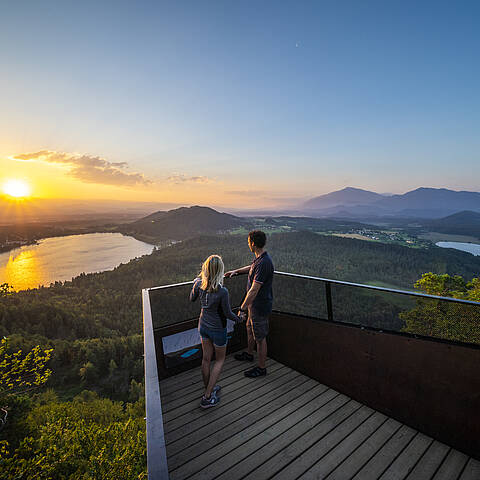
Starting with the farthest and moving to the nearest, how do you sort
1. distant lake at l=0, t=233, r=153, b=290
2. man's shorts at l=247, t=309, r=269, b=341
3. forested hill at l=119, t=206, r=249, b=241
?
forested hill at l=119, t=206, r=249, b=241 < distant lake at l=0, t=233, r=153, b=290 < man's shorts at l=247, t=309, r=269, b=341

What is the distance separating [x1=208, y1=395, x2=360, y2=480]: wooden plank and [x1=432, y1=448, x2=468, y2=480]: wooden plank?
2.75ft

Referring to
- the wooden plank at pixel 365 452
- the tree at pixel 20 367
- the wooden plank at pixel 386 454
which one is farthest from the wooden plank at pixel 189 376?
the tree at pixel 20 367

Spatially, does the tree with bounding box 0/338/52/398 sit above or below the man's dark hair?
below

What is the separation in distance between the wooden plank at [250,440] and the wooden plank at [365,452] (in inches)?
18.0

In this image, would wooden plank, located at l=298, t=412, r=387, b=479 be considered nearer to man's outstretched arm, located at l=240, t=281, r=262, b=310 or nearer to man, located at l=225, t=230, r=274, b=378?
man, located at l=225, t=230, r=274, b=378

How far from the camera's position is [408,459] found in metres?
2.32

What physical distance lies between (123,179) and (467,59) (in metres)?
68.4

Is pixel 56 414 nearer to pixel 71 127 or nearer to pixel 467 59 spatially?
pixel 71 127

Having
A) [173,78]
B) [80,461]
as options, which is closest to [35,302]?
[80,461]

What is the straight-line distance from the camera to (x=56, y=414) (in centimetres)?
1838

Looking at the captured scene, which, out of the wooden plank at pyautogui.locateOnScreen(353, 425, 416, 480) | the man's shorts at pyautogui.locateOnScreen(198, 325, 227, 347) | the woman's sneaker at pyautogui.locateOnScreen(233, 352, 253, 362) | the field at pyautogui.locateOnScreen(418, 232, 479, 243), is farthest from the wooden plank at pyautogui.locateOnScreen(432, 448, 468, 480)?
the field at pyautogui.locateOnScreen(418, 232, 479, 243)

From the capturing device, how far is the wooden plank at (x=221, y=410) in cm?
257

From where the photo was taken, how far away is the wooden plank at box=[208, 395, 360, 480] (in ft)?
7.09

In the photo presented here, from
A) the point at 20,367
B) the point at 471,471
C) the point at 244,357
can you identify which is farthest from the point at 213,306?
the point at 20,367
